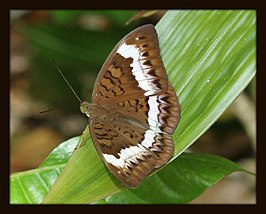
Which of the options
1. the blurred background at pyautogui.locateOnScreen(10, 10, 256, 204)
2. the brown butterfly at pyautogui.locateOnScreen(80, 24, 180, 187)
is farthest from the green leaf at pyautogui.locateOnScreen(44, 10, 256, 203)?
the blurred background at pyautogui.locateOnScreen(10, 10, 256, 204)

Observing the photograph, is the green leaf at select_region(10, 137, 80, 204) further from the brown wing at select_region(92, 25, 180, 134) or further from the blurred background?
the blurred background

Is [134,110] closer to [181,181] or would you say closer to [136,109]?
[136,109]

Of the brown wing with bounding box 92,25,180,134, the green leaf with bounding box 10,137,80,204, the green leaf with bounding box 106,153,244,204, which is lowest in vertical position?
the green leaf with bounding box 106,153,244,204

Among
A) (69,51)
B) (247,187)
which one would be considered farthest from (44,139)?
(247,187)

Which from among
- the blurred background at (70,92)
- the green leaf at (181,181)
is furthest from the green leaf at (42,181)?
the blurred background at (70,92)

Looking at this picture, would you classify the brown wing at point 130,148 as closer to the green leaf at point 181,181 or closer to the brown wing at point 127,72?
the brown wing at point 127,72

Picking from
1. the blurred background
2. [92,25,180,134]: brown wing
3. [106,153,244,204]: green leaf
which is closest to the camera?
[92,25,180,134]: brown wing
